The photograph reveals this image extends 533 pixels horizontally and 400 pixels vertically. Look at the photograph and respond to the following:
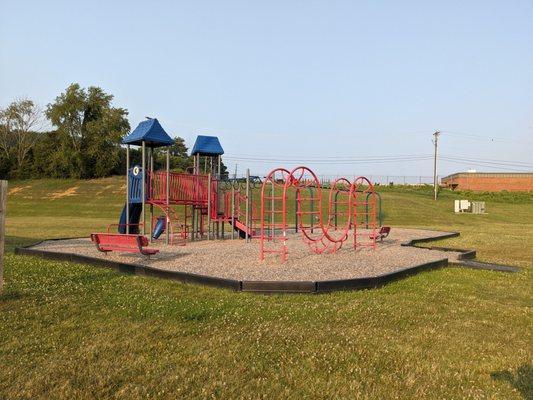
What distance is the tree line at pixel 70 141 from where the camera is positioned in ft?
202

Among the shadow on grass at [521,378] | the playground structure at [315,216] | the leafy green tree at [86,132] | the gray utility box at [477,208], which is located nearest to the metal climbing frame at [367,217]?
the playground structure at [315,216]

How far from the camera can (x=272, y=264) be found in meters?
10.5

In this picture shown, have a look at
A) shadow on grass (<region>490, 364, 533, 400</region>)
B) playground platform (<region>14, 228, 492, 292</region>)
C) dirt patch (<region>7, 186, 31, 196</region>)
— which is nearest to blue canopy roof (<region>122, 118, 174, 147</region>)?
playground platform (<region>14, 228, 492, 292</region>)

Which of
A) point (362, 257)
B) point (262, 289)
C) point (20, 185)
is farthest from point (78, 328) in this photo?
point (20, 185)

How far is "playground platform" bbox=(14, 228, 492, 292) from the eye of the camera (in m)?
7.86

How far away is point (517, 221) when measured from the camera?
1387 inches

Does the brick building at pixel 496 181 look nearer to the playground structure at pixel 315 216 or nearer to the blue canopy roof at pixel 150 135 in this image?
the playground structure at pixel 315 216

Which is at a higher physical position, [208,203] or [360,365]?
[208,203]

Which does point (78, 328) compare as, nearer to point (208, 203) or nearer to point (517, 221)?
point (208, 203)

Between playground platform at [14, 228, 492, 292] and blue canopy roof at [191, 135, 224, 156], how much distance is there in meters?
5.24

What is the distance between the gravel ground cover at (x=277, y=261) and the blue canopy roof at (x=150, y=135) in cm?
368

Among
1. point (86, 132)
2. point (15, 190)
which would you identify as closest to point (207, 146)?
point (15, 190)

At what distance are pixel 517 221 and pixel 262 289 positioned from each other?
3334 centimetres

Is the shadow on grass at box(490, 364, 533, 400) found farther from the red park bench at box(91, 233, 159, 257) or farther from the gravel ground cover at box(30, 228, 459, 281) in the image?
the red park bench at box(91, 233, 159, 257)
